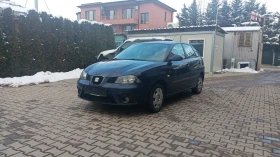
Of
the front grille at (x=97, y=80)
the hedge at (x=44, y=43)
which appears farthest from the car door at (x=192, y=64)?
the hedge at (x=44, y=43)

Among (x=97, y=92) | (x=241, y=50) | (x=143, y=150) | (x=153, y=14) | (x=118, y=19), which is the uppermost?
(x=153, y=14)

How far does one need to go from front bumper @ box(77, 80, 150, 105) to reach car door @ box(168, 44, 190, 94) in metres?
1.04

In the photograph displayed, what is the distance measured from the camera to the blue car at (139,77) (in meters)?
4.29

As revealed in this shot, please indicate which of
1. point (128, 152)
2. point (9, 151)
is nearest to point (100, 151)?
point (128, 152)

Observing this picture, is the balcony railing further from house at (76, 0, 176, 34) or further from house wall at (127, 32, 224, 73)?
house wall at (127, 32, 224, 73)

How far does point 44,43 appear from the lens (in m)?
9.92

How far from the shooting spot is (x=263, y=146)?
3.35 meters

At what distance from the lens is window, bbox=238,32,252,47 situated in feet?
56.0

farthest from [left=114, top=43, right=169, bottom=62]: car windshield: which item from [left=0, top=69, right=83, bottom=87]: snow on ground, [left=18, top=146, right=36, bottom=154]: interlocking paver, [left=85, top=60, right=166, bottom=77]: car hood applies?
[left=0, top=69, right=83, bottom=87]: snow on ground

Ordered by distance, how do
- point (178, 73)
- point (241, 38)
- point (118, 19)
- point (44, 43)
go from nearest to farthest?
point (178, 73), point (44, 43), point (241, 38), point (118, 19)

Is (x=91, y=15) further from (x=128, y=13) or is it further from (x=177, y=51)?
(x=177, y=51)

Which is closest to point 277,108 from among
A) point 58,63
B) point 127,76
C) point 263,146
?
point 263,146

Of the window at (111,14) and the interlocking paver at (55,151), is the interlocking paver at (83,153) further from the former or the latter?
the window at (111,14)

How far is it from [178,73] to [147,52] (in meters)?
0.90
